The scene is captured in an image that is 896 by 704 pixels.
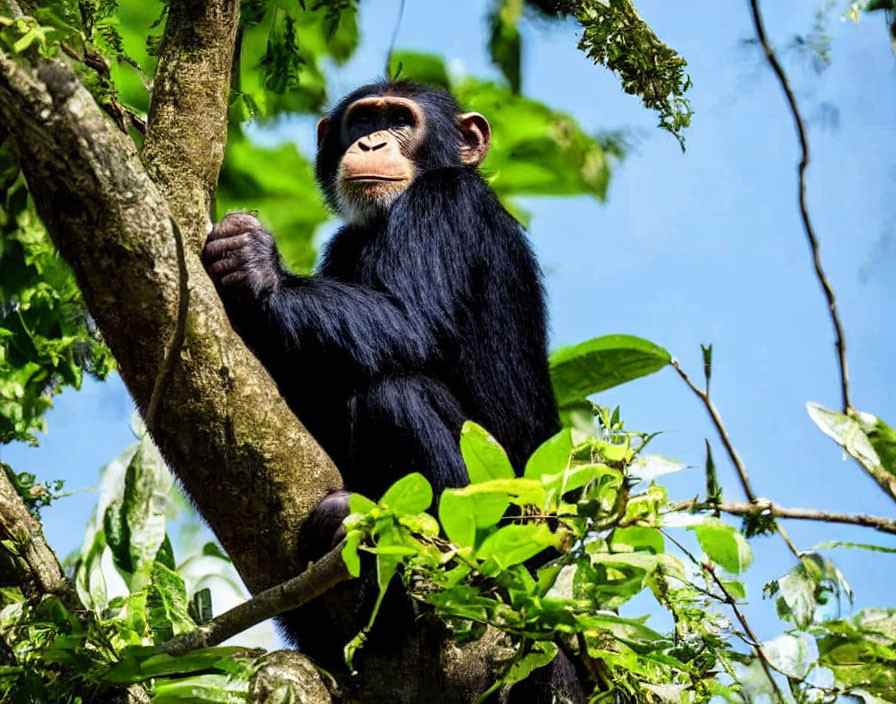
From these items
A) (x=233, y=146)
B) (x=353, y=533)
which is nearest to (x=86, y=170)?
(x=353, y=533)

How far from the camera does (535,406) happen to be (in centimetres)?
500

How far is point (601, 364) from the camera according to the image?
15.5 ft

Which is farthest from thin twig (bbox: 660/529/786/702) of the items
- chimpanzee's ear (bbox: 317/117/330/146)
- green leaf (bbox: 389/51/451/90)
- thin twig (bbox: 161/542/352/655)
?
green leaf (bbox: 389/51/451/90)

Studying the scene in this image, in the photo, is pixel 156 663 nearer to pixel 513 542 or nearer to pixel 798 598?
pixel 513 542

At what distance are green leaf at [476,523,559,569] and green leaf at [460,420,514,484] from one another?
5.8 inches

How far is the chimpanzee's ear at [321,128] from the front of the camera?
6566mm

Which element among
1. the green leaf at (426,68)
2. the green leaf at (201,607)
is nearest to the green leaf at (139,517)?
the green leaf at (201,607)

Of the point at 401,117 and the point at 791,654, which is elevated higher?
the point at 401,117

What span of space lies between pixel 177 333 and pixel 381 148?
300cm

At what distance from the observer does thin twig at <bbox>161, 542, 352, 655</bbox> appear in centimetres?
289

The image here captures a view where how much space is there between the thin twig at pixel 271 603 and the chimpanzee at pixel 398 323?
1.28ft

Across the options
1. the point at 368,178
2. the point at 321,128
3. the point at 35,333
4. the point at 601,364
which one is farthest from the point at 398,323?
the point at 321,128

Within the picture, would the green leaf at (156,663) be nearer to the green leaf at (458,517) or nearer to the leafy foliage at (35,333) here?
the green leaf at (458,517)

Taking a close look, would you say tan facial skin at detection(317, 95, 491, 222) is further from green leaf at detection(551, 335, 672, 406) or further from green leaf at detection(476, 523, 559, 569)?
green leaf at detection(476, 523, 559, 569)
